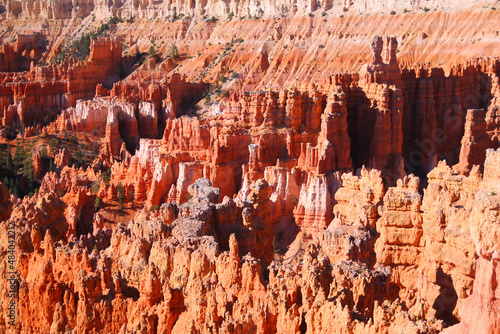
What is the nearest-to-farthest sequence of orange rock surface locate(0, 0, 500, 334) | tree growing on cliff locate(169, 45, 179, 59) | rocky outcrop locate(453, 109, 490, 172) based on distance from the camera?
orange rock surface locate(0, 0, 500, 334) → rocky outcrop locate(453, 109, 490, 172) → tree growing on cliff locate(169, 45, 179, 59)

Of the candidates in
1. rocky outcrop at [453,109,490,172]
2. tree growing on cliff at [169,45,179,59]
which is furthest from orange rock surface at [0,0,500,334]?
tree growing on cliff at [169,45,179,59]

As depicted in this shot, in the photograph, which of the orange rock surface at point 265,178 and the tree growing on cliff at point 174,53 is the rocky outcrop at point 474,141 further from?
the tree growing on cliff at point 174,53

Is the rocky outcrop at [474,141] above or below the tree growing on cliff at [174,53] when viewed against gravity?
below

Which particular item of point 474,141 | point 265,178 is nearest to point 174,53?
point 474,141

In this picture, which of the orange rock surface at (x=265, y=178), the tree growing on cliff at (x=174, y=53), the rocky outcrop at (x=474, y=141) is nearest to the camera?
the orange rock surface at (x=265, y=178)

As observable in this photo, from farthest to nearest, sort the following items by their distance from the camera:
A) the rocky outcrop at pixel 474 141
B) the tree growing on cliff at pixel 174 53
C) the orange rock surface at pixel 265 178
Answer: the tree growing on cliff at pixel 174 53, the rocky outcrop at pixel 474 141, the orange rock surface at pixel 265 178

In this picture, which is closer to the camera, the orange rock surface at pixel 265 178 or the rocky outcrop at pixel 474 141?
the orange rock surface at pixel 265 178

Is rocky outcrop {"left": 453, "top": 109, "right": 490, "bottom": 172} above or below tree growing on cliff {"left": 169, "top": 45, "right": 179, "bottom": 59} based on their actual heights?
below

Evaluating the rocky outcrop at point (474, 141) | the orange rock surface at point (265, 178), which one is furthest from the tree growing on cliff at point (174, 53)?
the rocky outcrop at point (474, 141)

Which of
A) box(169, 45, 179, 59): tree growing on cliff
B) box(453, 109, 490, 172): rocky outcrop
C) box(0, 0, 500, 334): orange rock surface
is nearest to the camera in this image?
box(0, 0, 500, 334): orange rock surface

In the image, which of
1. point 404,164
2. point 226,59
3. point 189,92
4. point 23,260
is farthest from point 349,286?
point 226,59

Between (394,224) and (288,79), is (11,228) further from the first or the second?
(288,79)

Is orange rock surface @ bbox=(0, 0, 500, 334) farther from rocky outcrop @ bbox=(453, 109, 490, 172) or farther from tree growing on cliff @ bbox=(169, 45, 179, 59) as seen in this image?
tree growing on cliff @ bbox=(169, 45, 179, 59)
